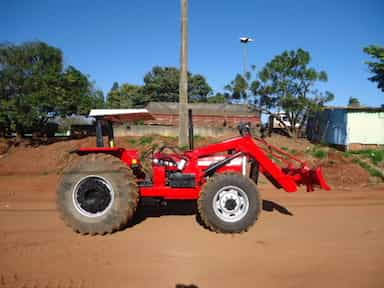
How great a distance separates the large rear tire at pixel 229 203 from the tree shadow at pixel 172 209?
68 cm

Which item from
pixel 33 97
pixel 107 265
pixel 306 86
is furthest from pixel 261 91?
pixel 107 265

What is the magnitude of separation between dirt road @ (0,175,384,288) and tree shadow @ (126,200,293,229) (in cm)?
5

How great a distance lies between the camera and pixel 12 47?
1375cm

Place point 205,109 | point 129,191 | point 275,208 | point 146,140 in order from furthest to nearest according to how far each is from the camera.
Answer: point 205,109 → point 146,140 → point 275,208 → point 129,191

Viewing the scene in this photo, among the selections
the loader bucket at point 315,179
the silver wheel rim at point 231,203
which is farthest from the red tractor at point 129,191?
the loader bucket at point 315,179

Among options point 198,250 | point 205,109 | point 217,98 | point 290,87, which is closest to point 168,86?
point 217,98

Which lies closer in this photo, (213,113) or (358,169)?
(358,169)

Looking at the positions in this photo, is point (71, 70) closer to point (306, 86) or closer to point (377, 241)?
point (306, 86)

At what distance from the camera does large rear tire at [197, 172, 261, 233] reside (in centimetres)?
406

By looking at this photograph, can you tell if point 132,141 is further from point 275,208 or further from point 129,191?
point 129,191

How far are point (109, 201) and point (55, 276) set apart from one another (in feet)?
4.39

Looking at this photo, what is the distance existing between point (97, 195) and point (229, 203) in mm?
1954

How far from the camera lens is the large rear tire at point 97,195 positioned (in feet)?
13.3

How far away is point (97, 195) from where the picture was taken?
418 cm
